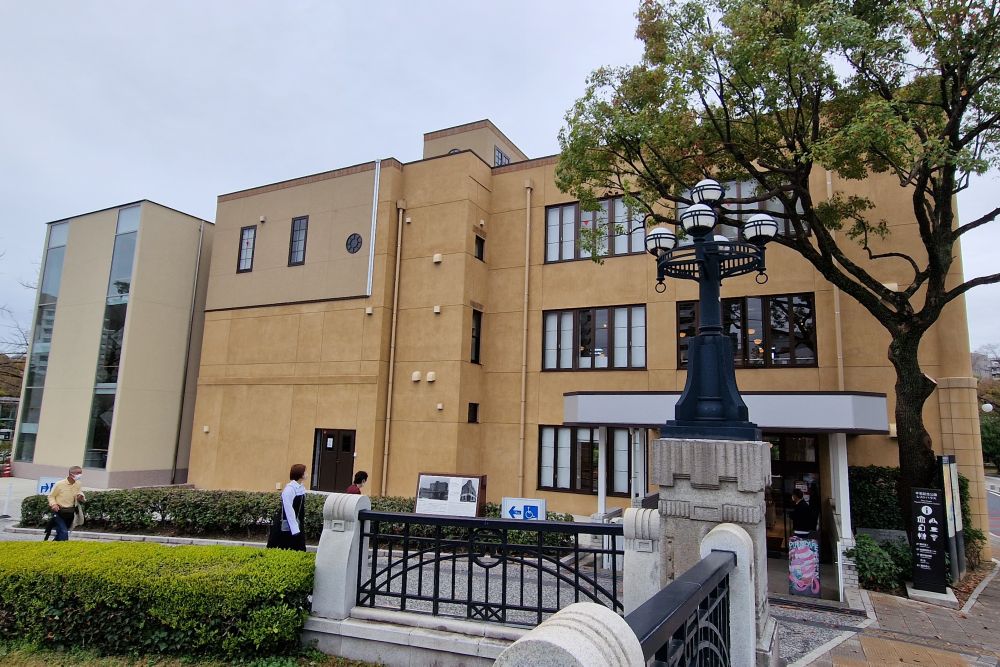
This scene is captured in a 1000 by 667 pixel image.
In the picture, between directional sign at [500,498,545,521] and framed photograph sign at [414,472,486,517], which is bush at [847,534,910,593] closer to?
directional sign at [500,498,545,521]

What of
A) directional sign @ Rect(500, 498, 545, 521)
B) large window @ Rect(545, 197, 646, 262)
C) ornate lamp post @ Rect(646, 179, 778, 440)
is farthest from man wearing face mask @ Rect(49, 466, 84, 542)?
large window @ Rect(545, 197, 646, 262)

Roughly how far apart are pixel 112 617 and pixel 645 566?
581 cm

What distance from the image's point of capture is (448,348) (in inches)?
651

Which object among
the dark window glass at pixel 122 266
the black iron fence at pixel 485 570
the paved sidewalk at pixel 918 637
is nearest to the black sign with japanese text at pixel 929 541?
the paved sidewalk at pixel 918 637

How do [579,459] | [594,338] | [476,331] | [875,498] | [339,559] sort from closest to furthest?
[339,559] → [875,498] → [579,459] → [594,338] → [476,331]

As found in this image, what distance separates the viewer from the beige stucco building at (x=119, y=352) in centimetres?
2059

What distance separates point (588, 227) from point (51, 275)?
74.6 ft

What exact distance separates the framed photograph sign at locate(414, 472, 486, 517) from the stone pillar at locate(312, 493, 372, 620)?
21.8 feet

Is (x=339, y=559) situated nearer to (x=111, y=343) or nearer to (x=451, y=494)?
(x=451, y=494)

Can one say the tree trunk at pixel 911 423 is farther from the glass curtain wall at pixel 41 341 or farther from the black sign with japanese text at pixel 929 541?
the glass curtain wall at pixel 41 341

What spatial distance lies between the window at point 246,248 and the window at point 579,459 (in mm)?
12412

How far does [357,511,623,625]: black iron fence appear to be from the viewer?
236 inches

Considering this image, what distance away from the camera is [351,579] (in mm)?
6574

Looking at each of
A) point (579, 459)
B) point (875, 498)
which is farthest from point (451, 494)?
point (875, 498)
